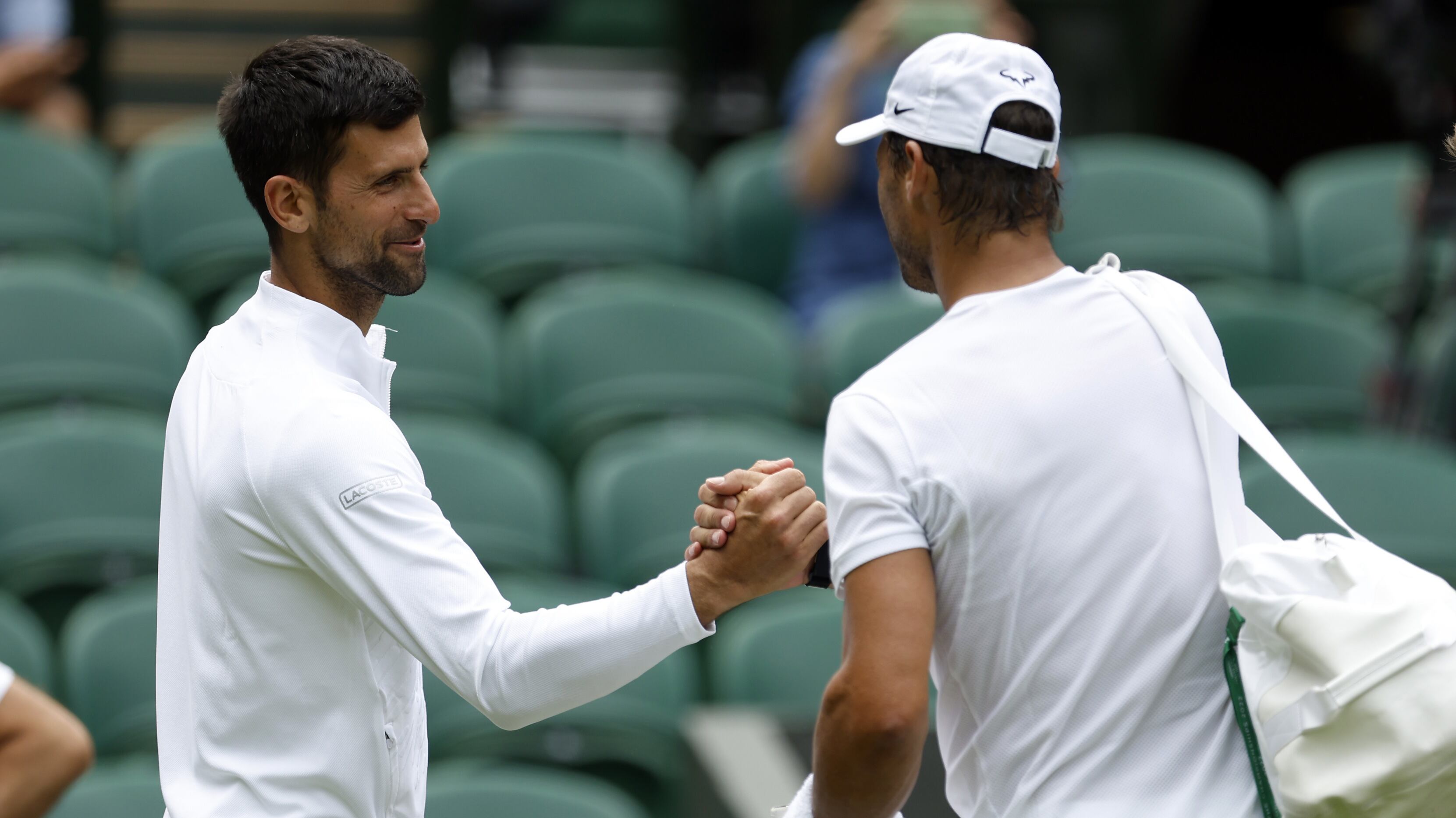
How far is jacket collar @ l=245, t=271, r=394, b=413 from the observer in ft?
6.34

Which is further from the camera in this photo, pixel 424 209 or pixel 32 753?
pixel 32 753

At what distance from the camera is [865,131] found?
2.06 m

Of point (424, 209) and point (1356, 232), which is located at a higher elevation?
point (424, 209)

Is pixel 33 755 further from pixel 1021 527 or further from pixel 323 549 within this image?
pixel 1021 527

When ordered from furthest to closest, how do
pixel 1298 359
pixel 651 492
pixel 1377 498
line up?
pixel 1298 359
pixel 1377 498
pixel 651 492

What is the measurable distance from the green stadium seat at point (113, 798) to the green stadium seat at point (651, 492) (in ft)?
4.61

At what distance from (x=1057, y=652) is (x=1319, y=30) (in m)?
8.17

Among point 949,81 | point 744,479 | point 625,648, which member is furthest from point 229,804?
point 949,81

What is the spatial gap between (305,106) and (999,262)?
2.53ft

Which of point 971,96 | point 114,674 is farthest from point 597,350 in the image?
point 971,96

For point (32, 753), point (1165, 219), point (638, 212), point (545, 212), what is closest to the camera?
point (32, 753)

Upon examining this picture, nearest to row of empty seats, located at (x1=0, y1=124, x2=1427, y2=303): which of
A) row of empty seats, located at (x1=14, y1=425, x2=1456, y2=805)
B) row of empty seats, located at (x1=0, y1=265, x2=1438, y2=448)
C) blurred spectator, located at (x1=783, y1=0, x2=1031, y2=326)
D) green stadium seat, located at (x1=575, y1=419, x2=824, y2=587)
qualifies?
row of empty seats, located at (x1=0, y1=265, x2=1438, y2=448)

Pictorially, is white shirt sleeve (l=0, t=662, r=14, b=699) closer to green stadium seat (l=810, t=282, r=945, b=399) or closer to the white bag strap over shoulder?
the white bag strap over shoulder

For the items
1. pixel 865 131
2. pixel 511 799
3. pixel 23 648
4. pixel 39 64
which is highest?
pixel 865 131
